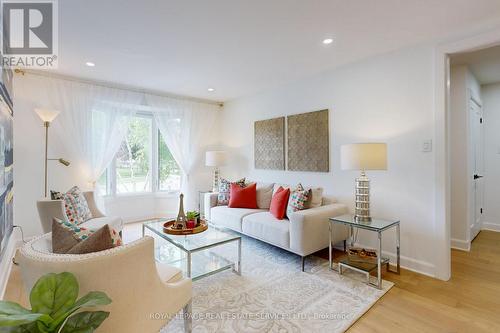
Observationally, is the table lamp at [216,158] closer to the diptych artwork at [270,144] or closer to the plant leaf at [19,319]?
the diptych artwork at [270,144]

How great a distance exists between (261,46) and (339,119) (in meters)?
1.42

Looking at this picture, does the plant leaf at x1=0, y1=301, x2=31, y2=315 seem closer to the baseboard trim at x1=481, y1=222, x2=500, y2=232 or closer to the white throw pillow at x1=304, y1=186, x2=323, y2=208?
the white throw pillow at x1=304, y1=186, x2=323, y2=208

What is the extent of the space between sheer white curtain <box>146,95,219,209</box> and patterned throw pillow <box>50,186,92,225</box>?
2009mm

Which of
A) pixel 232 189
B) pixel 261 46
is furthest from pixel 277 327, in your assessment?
pixel 261 46

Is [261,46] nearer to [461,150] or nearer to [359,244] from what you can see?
[359,244]

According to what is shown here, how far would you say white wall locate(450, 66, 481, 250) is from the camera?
130 inches

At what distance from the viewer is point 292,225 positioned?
2734 mm

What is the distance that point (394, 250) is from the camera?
2865 mm

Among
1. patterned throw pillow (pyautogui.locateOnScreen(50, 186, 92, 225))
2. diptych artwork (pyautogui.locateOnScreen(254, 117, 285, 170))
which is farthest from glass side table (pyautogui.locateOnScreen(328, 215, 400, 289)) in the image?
patterned throw pillow (pyautogui.locateOnScreen(50, 186, 92, 225))

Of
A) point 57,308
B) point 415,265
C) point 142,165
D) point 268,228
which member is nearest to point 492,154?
point 415,265

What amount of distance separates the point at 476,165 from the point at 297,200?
2977 millimetres

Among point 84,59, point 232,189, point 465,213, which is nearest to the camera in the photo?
point 84,59

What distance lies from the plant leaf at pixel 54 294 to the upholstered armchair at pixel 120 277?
0.10m

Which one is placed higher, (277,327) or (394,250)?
(394,250)
